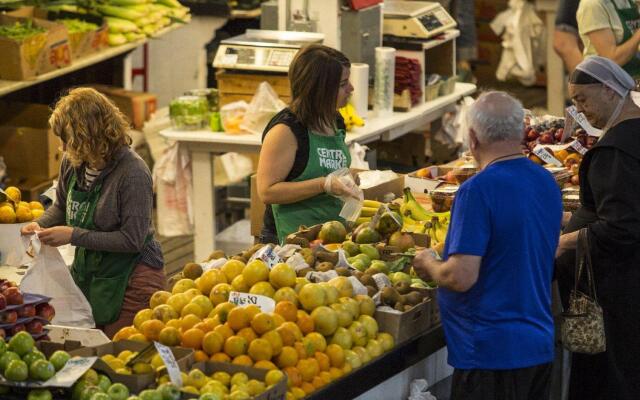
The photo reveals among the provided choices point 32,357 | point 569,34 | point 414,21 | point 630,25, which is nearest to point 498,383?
point 32,357

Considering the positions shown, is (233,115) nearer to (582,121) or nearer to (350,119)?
(350,119)

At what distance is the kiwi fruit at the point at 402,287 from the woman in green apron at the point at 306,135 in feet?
2.58

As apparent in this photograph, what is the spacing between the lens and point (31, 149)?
8.34 metres

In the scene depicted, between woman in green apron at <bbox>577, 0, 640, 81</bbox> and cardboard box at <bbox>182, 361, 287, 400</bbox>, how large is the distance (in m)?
4.43

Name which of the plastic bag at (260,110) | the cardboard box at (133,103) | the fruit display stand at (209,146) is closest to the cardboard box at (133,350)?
the fruit display stand at (209,146)

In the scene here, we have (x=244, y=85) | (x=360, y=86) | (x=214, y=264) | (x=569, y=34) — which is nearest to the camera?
(x=214, y=264)

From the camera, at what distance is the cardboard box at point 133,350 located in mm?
3627

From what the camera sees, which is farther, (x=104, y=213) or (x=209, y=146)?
(x=209, y=146)

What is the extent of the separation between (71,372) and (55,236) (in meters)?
1.53

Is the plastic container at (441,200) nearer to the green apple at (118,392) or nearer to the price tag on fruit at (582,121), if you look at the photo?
the price tag on fruit at (582,121)

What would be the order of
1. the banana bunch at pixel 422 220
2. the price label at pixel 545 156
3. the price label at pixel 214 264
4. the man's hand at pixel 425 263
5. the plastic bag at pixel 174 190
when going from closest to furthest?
the man's hand at pixel 425 263
the price label at pixel 214 264
the banana bunch at pixel 422 220
the price label at pixel 545 156
the plastic bag at pixel 174 190

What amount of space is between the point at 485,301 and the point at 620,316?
1.17 meters

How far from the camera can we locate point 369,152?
7.41 m

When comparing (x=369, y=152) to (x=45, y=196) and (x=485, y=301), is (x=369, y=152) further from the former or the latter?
(x=485, y=301)
